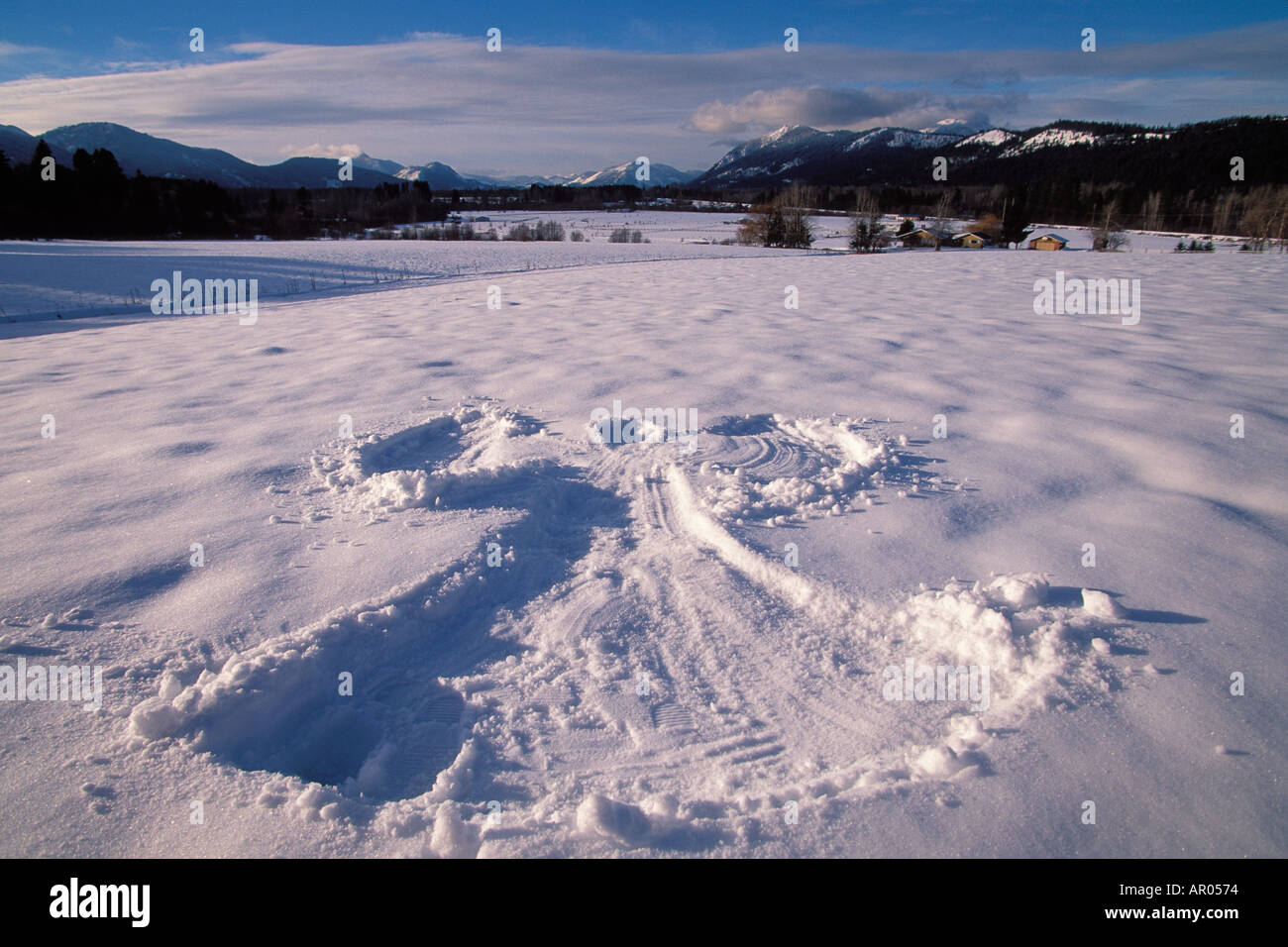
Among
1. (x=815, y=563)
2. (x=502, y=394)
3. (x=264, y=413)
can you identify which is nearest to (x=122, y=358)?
(x=264, y=413)

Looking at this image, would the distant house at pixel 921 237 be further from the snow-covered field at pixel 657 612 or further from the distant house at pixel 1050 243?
the snow-covered field at pixel 657 612

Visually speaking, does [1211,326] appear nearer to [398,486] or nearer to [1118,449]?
[1118,449]

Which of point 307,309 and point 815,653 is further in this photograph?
point 307,309

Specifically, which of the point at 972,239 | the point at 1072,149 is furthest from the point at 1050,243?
the point at 1072,149

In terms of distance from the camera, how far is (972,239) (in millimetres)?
61906

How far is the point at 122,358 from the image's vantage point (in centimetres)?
922

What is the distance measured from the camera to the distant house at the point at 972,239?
60.8 metres

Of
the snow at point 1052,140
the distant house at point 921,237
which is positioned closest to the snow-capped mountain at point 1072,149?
the snow at point 1052,140

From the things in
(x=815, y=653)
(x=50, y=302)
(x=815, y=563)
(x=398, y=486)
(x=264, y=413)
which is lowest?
(x=815, y=653)

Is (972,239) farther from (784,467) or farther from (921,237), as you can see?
(784,467)

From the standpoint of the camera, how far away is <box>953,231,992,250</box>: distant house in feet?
200

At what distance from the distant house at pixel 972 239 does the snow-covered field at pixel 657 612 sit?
63.2 meters

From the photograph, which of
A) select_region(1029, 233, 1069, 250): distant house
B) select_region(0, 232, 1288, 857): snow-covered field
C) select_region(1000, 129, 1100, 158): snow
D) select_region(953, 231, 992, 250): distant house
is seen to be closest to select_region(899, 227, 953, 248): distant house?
select_region(953, 231, 992, 250): distant house

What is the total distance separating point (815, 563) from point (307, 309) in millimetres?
14725
